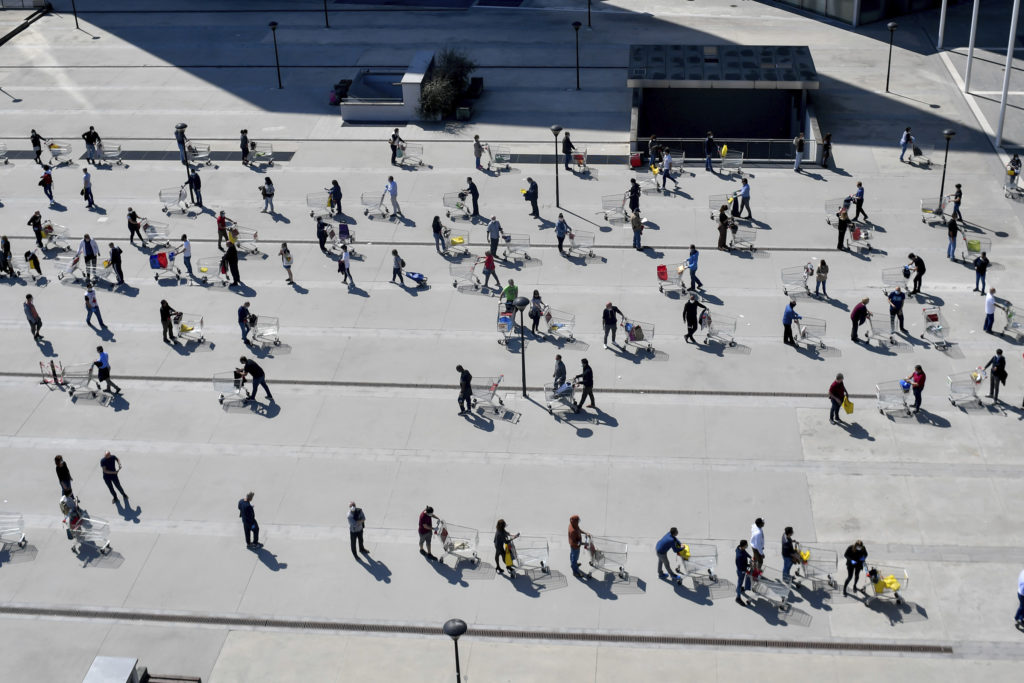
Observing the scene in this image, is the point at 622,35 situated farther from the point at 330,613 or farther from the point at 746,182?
the point at 330,613

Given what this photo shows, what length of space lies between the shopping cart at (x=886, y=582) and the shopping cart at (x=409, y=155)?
80.8 feet

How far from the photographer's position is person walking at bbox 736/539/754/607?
23.1m

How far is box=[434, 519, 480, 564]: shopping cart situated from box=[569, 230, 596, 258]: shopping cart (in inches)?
526

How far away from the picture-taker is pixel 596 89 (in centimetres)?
5038

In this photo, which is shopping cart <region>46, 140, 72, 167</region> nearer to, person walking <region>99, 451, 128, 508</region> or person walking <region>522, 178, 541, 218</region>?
person walking <region>522, 178, 541, 218</region>

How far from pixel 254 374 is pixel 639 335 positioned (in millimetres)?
9477

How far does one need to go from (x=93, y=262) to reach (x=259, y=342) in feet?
23.4

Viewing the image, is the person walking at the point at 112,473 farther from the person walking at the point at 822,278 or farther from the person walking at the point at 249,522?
the person walking at the point at 822,278

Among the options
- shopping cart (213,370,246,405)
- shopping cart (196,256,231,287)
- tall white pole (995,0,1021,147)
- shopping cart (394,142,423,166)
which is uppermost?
tall white pole (995,0,1021,147)

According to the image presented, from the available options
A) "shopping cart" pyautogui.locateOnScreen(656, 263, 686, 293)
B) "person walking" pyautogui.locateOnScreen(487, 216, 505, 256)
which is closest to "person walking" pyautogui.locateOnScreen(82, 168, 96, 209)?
"person walking" pyautogui.locateOnScreen(487, 216, 505, 256)

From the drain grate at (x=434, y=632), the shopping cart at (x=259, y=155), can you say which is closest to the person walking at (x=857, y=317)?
the drain grate at (x=434, y=632)

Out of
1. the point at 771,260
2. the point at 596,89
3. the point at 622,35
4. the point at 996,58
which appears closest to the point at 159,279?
the point at 771,260

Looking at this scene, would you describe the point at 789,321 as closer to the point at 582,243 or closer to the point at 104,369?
the point at 582,243

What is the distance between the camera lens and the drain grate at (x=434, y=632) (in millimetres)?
22359
